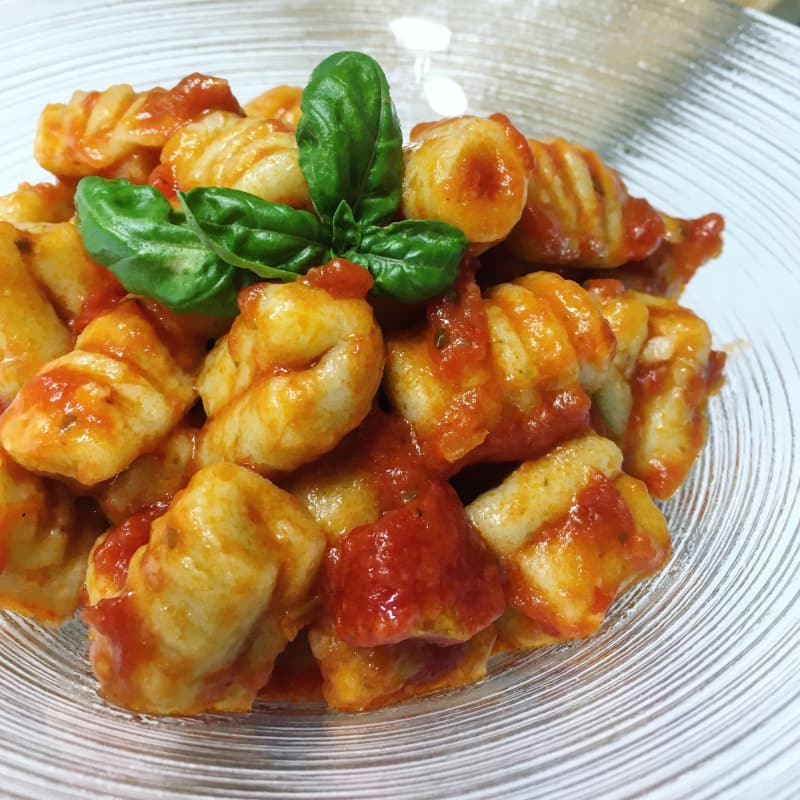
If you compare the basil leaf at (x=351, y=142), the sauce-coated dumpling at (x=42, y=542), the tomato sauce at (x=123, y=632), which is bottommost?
the sauce-coated dumpling at (x=42, y=542)

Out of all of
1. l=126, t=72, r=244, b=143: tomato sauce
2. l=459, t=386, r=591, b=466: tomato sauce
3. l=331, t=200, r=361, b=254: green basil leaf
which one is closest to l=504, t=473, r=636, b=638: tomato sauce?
l=459, t=386, r=591, b=466: tomato sauce

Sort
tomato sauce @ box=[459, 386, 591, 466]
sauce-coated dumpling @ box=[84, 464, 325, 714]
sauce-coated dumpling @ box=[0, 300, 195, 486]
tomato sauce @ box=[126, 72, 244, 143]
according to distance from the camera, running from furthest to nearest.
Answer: tomato sauce @ box=[126, 72, 244, 143], tomato sauce @ box=[459, 386, 591, 466], sauce-coated dumpling @ box=[0, 300, 195, 486], sauce-coated dumpling @ box=[84, 464, 325, 714]

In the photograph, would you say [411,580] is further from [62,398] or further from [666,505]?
[666,505]

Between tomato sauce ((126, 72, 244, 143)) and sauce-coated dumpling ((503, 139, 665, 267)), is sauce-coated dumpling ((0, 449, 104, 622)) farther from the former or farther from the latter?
sauce-coated dumpling ((503, 139, 665, 267))

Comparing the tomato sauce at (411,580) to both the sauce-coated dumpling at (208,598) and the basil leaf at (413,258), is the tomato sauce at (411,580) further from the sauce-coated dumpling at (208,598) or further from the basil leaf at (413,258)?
the basil leaf at (413,258)

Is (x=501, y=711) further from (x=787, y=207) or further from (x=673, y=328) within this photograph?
(x=787, y=207)

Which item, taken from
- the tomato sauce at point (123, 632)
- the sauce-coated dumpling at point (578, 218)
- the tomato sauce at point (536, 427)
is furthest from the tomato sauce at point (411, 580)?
the sauce-coated dumpling at point (578, 218)
